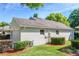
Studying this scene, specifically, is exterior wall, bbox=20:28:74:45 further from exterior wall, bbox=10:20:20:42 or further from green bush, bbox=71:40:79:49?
green bush, bbox=71:40:79:49

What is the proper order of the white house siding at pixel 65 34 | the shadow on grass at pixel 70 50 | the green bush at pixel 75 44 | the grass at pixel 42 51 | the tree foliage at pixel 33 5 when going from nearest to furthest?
the grass at pixel 42 51 < the shadow on grass at pixel 70 50 < the tree foliage at pixel 33 5 < the green bush at pixel 75 44 < the white house siding at pixel 65 34

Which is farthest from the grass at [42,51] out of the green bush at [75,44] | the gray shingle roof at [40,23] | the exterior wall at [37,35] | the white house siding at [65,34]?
the gray shingle roof at [40,23]

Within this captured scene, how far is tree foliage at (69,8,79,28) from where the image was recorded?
12383 mm

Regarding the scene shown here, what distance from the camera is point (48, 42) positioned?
12844 millimetres

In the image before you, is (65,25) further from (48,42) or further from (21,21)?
(21,21)

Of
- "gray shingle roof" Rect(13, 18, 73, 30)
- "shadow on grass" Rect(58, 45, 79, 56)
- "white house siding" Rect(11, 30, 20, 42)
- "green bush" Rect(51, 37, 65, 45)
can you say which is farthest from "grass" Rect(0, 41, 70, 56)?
"gray shingle roof" Rect(13, 18, 73, 30)

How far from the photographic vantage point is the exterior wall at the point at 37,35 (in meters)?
12.9

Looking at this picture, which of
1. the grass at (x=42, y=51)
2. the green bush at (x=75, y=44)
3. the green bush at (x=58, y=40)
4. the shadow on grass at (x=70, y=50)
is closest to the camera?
the grass at (x=42, y=51)

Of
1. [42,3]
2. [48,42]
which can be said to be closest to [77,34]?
[48,42]

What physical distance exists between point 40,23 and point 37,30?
53 centimetres

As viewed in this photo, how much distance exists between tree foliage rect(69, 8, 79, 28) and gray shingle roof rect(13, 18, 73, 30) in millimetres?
459

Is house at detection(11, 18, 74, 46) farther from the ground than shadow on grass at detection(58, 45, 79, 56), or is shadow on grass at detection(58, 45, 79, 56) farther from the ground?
house at detection(11, 18, 74, 46)

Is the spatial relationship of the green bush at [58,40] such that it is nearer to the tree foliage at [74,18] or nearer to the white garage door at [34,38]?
the white garage door at [34,38]

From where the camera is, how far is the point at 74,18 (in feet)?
41.5
